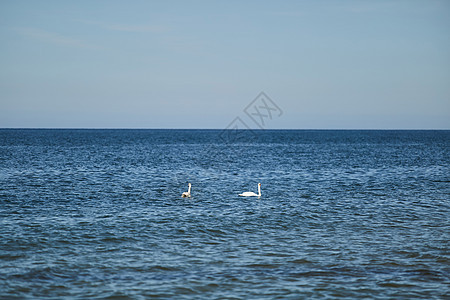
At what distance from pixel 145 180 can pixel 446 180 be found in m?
29.3

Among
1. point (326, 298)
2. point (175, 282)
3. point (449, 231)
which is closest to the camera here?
point (326, 298)

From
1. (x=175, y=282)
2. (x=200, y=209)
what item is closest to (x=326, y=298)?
(x=175, y=282)

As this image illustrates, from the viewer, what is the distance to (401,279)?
16.3 m

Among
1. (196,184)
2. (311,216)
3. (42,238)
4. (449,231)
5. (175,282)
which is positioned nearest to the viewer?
(175,282)

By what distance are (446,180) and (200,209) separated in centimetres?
2790

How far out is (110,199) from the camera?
3253 centimetres

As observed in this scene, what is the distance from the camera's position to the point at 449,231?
23172 millimetres

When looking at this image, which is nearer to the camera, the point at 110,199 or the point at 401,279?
the point at 401,279

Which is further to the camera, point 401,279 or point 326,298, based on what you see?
point 401,279

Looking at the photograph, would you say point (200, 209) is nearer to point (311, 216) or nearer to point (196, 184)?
point (311, 216)

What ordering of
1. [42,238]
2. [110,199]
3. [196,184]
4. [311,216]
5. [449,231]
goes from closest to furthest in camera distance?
1. [42,238]
2. [449,231]
3. [311,216]
4. [110,199]
5. [196,184]

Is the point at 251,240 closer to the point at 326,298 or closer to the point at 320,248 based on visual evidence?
the point at 320,248

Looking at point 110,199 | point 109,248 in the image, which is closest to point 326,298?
point 109,248

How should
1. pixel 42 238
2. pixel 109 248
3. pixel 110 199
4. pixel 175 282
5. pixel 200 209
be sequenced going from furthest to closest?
pixel 110 199, pixel 200 209, pixel 42 238, pixel 109 248, pixel 175 282
